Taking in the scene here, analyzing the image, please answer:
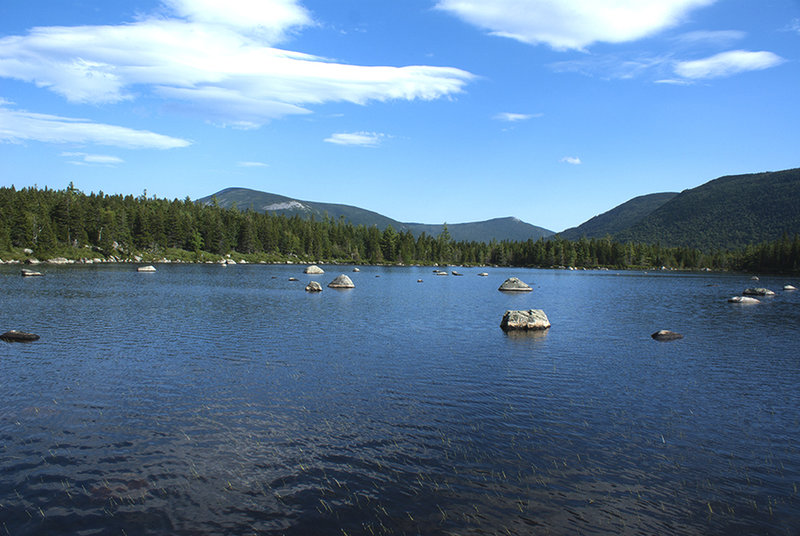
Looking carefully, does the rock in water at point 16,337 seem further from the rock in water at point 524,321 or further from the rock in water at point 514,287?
the rock in water at point 514,287

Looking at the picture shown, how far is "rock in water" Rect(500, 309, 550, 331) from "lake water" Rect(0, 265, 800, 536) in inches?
192

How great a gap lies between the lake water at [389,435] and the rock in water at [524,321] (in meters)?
4.88

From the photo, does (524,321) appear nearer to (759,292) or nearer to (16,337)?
(16,337)

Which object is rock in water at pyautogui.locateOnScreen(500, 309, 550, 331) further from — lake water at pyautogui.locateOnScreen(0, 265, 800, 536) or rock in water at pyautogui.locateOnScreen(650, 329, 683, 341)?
rock in water at pyautogui.locateOnScreen(650, 329, 683, 341)

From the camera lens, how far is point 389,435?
51.1 feet

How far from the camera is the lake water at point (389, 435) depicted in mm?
10914

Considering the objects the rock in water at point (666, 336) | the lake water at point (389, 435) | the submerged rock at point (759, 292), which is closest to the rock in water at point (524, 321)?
Answer: the lake water at point (389, 435)

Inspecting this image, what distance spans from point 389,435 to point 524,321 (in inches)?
1004

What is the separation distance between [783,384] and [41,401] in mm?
33766

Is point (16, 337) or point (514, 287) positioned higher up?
point (514, 287)

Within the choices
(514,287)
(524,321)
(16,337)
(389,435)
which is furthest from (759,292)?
(16,337)

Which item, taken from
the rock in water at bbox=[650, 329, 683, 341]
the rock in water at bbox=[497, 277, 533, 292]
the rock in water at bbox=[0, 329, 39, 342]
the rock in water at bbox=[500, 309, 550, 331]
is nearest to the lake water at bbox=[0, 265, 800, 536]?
the rock in water at bbox=[0, 329, 39, 342]

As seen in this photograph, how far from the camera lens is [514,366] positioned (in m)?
25.9

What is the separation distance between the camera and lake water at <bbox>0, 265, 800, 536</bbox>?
35.8 ft
